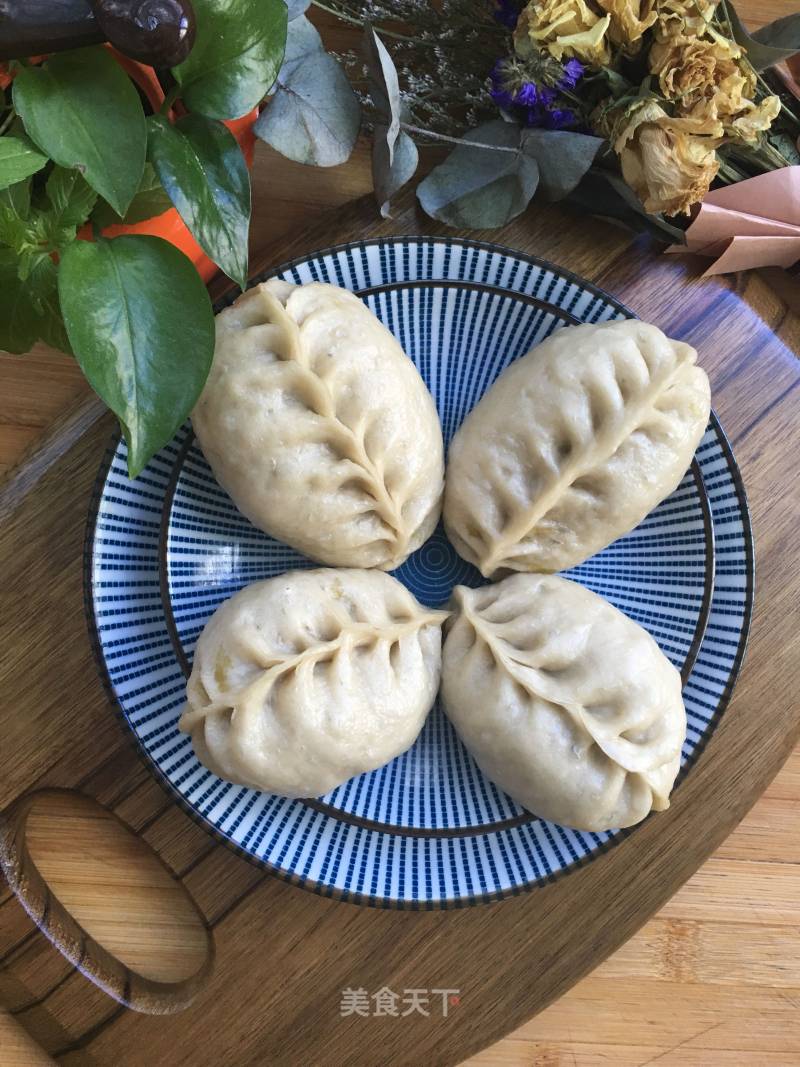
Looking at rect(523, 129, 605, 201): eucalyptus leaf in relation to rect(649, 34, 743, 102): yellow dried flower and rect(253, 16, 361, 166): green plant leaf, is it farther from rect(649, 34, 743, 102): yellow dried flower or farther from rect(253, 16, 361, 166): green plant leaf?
rect(253, 16, 361, 166): green plant leaf

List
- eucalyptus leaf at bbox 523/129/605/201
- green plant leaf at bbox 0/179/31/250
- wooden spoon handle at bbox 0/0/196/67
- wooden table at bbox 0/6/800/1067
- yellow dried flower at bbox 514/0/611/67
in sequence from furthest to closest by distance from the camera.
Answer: wooden table at bbox 0/6/800/1067 < eucalyptus leaf at bbox 523/129/605/201 < yellow dried flower at bbox 514/0/611/67 < green plant leaf at bbox 0/179/31/250 < wooden spoon handle at bbox 0/0/196/67

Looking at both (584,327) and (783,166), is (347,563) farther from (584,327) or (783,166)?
(783,166)

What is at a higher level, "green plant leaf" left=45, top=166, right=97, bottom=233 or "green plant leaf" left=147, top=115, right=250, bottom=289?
"green plant leaf" left=147, top=115, right=250, bottom=289

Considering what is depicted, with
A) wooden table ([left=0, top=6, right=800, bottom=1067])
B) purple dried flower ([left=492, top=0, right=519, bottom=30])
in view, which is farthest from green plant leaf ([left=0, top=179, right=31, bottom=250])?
wooden table ([left=0, top=6, right=800, bottom=1067])

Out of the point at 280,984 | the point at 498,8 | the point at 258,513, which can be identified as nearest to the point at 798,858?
the point at 280,984

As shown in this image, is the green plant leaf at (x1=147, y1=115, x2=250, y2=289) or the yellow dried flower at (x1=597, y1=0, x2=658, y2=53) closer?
the green plant leaf at (x1=147, y1=115, x2=250, y2=289)

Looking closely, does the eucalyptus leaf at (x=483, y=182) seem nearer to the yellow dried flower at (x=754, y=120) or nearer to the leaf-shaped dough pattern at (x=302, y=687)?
the yellow dried flower at (x=754, y=120)

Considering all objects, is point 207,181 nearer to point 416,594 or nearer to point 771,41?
point 416,594
